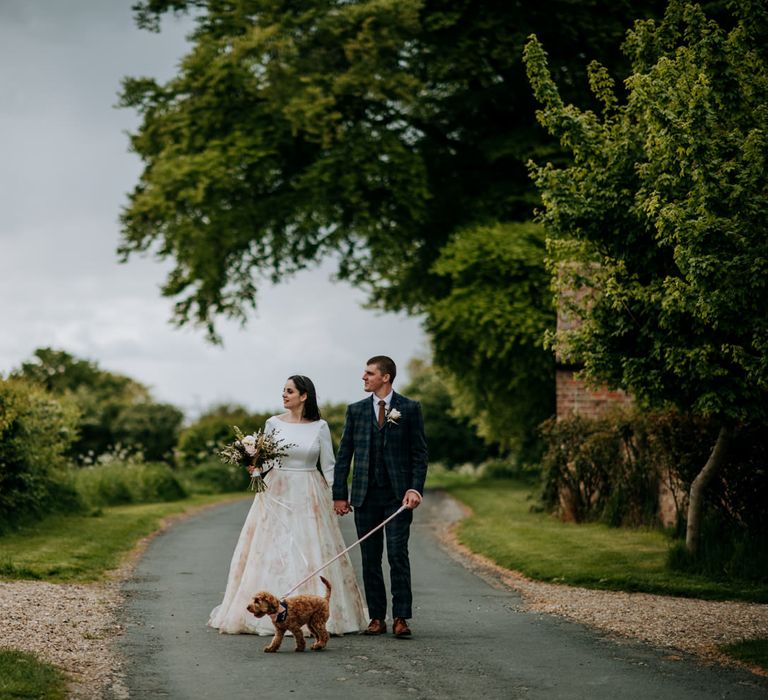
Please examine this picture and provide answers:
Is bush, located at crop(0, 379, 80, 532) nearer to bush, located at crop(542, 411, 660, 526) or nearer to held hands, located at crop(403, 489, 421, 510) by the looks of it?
bush, located at crop(542, 411, 660, 526)

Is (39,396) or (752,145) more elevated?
(752,145)

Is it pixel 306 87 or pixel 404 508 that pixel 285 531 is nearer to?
pixel 404 508

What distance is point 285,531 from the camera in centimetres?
976

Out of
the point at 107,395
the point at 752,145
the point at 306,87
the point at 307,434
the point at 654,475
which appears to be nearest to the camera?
the point at 307,434

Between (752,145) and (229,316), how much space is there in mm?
21471

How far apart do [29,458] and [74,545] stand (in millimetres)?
2960

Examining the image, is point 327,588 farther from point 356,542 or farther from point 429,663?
point 429,663

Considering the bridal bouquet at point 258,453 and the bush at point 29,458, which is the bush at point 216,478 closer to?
the bush at point 29,458

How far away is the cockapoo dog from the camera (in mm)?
8484

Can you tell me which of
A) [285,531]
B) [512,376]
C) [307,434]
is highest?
[512,376]

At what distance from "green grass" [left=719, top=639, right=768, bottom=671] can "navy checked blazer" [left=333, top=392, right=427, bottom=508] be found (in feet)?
8.83

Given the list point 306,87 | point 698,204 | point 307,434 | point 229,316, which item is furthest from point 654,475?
point 229,316

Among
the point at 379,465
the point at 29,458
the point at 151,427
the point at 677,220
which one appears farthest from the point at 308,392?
the point at 151,427

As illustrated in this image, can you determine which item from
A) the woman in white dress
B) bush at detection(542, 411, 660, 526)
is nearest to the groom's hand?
the woman in white dress
